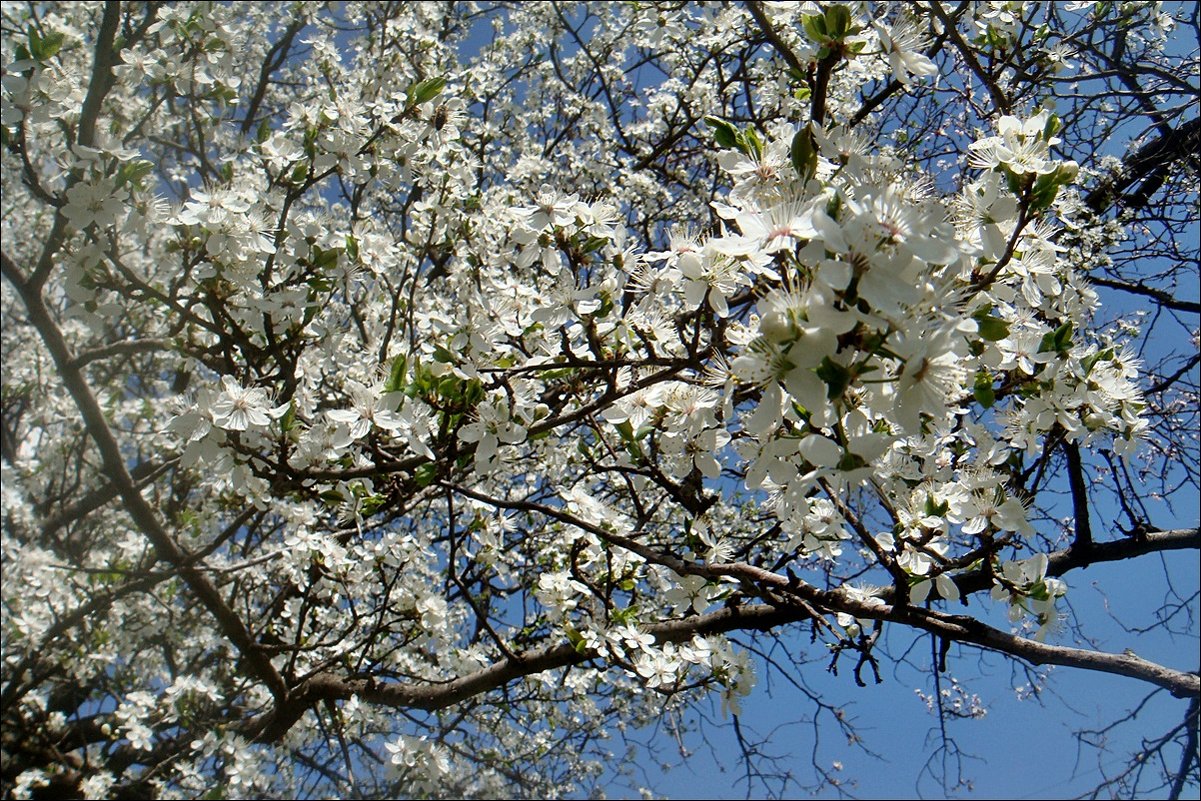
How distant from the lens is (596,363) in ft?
5.38

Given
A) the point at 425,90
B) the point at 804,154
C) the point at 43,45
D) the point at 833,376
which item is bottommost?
the point at 833,376

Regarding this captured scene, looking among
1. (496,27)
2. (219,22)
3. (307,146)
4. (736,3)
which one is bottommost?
(307,146)

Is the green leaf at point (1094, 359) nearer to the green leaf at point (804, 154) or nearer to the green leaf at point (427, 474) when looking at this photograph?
the green leaf at point (804, 154)

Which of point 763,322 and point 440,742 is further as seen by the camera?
point 440,742

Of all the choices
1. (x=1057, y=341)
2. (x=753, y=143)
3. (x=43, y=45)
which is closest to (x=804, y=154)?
(x=753, y=143)

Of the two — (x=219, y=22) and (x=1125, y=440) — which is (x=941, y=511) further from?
(x=219, y=22)

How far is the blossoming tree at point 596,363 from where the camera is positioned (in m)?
1.30

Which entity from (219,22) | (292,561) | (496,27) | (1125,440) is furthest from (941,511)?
(496,27)

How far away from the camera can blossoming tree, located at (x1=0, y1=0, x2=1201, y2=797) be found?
1.30 m

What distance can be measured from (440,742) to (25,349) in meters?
4.84

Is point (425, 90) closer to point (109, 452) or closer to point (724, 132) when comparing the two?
point (724, 132)

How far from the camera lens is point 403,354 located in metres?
1.74

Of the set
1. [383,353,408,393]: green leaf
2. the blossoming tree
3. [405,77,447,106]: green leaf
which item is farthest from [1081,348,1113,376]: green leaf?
[405,77,447,106]: green leaf

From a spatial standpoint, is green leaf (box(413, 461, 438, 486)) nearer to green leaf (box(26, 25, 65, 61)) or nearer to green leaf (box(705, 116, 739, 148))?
green leaf (box(705, 116, 739, 148))
